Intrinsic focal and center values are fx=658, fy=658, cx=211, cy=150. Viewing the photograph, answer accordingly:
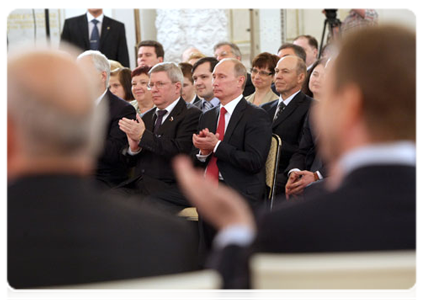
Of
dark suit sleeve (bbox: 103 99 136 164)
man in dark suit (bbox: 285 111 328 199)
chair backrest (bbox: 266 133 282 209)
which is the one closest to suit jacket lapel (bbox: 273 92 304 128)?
man in dark suit (bbox: 285 111 328 199)

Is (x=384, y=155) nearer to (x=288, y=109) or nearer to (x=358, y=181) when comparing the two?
(x=358, y=181)

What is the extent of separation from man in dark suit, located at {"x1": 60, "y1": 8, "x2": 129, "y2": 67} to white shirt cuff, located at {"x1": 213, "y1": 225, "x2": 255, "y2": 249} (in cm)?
608

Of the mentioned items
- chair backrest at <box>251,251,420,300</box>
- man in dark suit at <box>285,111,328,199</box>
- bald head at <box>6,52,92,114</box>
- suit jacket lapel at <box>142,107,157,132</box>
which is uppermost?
bald head at <box>6,52,92,114</box>

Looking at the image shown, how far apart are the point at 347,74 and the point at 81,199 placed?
0.55 meters

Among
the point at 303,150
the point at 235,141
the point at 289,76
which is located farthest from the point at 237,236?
the point at 289,76

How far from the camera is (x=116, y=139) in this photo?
163 inches

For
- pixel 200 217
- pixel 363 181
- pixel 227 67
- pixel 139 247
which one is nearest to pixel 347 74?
pixel 363 181

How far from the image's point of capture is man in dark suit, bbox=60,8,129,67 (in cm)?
702

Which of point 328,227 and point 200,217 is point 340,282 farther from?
point 200,217

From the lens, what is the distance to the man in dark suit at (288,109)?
428 cm

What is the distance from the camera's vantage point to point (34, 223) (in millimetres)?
1062

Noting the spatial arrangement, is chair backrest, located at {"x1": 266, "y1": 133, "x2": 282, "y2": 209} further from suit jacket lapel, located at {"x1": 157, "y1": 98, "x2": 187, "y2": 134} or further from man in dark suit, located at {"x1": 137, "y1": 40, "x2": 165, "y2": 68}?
man in dark suit, located at {"x1": 137, "y1": 40, "x2": 165, "y2": 68}

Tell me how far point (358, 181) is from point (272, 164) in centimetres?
259

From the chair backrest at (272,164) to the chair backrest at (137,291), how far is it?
2.81 metres
